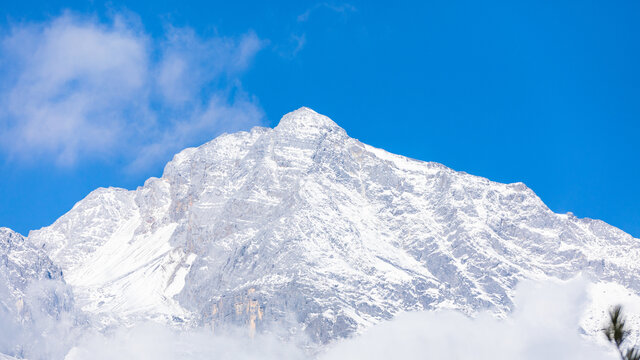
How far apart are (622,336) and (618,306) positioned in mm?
1634

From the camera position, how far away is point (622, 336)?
45812 millimetres

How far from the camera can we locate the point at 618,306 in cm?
4700
